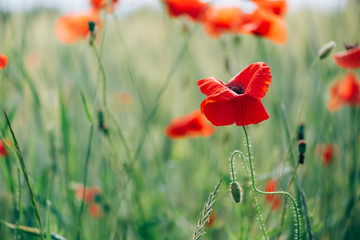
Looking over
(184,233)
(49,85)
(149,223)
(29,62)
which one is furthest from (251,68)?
(29,62)

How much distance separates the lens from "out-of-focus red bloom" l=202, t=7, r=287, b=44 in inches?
31.5

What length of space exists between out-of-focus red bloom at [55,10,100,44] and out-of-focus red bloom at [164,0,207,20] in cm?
21

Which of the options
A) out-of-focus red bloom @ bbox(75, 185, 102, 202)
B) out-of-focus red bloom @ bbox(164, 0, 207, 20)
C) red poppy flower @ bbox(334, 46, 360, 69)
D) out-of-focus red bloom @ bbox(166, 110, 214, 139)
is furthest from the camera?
out-of-focus red bloom @ bbox(164, 0, 207, 20)

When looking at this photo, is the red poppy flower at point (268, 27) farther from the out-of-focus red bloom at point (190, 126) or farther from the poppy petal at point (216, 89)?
the poppy petal at point (216, 89)

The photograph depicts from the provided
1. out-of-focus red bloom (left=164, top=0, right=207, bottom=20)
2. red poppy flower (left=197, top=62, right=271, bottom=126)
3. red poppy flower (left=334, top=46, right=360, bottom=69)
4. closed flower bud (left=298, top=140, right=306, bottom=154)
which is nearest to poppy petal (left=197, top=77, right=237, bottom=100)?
red poppy flower (left=197, top=62, right=271, bottom=126)

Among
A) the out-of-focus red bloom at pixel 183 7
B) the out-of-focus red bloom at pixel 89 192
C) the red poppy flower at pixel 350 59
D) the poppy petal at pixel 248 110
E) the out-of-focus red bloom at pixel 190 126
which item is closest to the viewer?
the poppy petal at pixel 248 110

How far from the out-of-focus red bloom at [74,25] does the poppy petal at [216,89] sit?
1.56 ft

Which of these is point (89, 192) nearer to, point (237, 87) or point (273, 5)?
point (237, 87)

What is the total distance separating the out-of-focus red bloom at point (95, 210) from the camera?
786mm

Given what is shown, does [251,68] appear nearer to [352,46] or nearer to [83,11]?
[352,46]

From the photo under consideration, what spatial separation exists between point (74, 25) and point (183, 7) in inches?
11.2

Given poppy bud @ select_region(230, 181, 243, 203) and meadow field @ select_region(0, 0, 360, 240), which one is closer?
poppy bud @ select_region(230, 181, 243, 203)

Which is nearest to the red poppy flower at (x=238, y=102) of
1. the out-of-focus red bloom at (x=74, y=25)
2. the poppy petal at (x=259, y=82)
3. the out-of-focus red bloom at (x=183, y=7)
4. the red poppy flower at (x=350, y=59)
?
the poppy petal at (x=259, y=82)

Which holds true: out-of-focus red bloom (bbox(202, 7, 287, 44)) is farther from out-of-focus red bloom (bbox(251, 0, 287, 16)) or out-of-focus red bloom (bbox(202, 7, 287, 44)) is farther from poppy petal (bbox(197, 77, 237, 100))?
poppy petal (bbox(197, 77, 237, 100))
